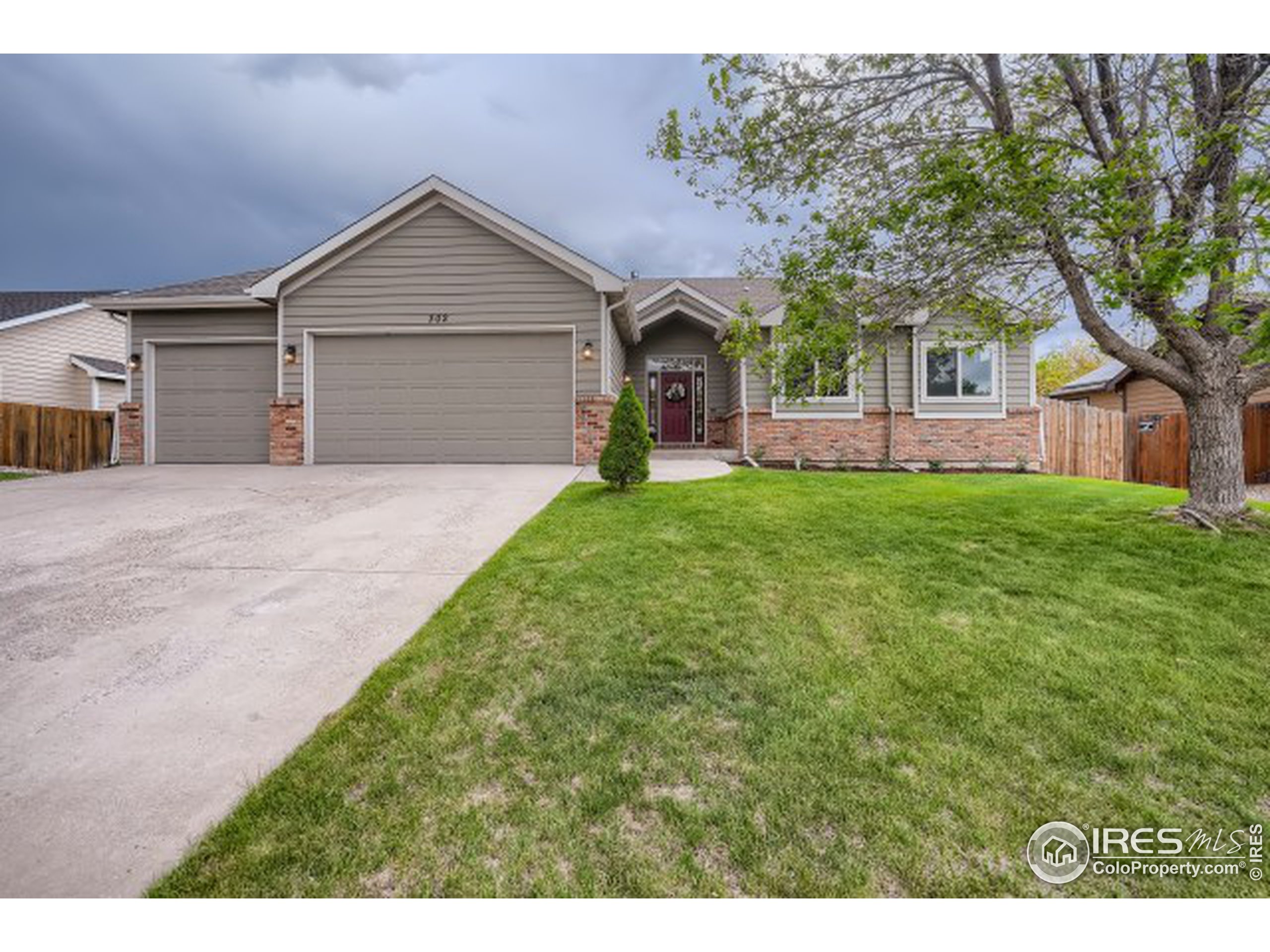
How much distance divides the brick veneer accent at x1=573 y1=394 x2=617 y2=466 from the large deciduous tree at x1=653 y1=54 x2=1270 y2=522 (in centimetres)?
446

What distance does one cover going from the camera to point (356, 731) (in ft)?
7.28

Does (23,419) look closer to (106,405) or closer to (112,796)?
(106,405)

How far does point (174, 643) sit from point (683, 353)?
475 inches

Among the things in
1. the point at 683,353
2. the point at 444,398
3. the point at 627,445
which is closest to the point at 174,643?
the point at 627,445

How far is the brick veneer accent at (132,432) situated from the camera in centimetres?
1059

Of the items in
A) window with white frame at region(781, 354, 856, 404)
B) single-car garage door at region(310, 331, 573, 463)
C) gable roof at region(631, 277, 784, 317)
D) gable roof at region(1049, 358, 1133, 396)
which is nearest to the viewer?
window with white frame at region(781, 354, 856, 404)

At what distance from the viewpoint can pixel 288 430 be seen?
33.2ft

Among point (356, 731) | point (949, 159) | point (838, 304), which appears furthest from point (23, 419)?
point (949, 159)

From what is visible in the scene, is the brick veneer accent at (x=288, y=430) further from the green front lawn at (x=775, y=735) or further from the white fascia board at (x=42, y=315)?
the white fascia board at (x=42, y=315)

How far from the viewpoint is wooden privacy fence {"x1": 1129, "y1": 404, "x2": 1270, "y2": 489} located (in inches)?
412

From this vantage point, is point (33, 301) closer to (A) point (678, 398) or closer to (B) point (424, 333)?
(B) point (424, 333)

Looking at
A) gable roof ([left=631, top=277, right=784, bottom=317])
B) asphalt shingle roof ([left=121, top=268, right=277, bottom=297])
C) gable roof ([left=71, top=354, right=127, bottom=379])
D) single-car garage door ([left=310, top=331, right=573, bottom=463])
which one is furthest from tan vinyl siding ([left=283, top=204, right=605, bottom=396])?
gable roof ([left=71, top=354, right=127, bottom=379])

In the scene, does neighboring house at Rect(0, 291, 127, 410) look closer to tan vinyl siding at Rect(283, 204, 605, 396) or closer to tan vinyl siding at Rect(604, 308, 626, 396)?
tan vinyl siding at Rect(283, 204, 605, 396)

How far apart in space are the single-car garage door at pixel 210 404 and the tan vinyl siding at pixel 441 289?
1.12m
